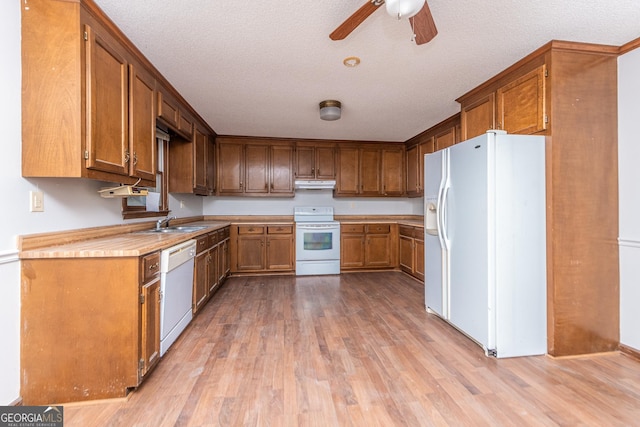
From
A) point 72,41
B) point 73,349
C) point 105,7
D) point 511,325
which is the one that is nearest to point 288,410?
point 73,349

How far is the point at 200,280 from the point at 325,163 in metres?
2.90

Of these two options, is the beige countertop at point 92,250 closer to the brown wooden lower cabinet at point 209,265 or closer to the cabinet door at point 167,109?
the brown wooden lower cabinet at point 209,265

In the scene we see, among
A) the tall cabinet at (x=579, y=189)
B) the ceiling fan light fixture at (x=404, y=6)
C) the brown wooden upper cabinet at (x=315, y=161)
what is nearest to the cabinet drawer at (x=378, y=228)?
the brown wooden upper cabinet at (x=315, y=161)

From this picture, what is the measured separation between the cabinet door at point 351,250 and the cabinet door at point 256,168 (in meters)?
1.61

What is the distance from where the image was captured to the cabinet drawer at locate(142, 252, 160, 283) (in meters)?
1.77

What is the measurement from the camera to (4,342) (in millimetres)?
1460

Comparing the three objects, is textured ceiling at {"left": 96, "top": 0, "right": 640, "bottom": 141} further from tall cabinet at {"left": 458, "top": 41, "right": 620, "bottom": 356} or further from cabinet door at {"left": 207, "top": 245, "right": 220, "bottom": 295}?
cabinet door at {"left": 207, "top": 245, "right": 220, "bottom": 295}

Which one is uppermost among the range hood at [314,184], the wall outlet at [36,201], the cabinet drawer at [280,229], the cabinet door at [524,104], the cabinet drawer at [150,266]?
the cabinet door at [524,104]

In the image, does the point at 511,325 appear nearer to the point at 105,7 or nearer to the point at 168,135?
the point at 105,7

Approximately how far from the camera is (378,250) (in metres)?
4.95

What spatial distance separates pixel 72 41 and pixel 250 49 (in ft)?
3.41

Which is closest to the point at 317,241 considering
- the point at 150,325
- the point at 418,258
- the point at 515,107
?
the point at 418,258

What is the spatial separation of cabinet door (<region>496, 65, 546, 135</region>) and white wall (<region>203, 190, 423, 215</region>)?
3.09 metres

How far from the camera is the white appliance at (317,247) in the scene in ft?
15.2
